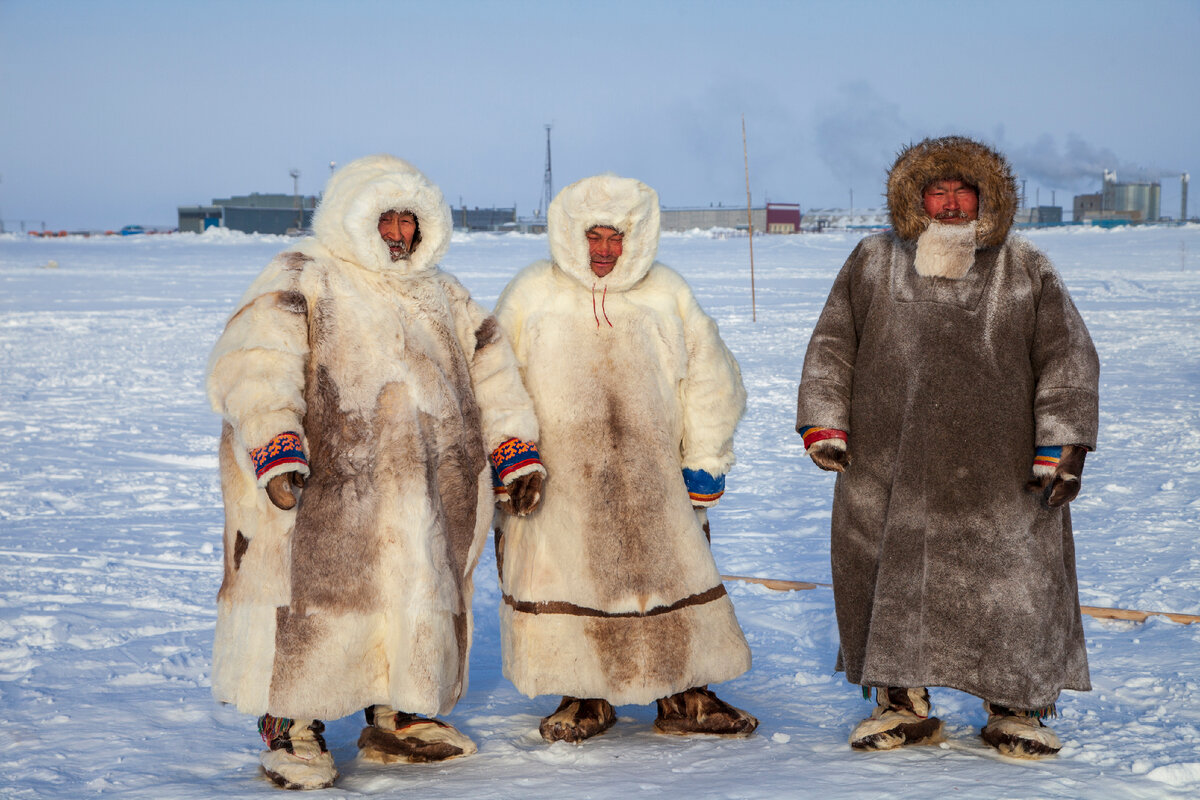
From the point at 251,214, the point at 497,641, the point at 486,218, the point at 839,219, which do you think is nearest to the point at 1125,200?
the point at 839,219

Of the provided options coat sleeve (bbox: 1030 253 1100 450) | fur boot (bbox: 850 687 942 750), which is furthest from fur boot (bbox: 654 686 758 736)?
coat sleeve (bbox: 1030 253 1100 450)

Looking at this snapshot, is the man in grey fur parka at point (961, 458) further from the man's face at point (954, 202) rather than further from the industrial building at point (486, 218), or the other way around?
the industrial building at point (486, 218)


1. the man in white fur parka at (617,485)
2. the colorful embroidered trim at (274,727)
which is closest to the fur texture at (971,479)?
the man in white fur parka at (617,485)

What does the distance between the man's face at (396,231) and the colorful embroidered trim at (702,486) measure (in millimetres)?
1031

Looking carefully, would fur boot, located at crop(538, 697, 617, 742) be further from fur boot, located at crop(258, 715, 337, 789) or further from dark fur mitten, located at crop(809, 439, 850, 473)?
dark fur mitten, located at crop(809, 439, 850, 473)

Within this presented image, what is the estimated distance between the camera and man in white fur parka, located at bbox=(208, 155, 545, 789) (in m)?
2.77

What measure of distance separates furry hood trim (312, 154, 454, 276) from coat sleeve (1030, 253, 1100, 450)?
1587mm

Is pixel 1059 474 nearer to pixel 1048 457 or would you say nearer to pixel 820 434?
pixel 1048 457

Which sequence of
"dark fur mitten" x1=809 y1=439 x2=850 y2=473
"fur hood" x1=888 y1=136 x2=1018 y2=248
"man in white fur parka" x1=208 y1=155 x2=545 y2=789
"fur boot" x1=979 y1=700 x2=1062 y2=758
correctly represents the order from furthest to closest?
"dark fur mitten" x1=809 y1=439 x2=850 y2=473 → "fur hood" x1=888 y1=136 x2=1018 y2=248 → "fur boot" x1=979 y1=700 x2=1062 y2=758 → "man in white fur parka" x1=208 y1=155 x2=545 y2=789

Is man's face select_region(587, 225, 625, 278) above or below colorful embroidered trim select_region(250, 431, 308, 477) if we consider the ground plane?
above

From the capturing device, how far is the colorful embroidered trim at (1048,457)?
9.40 feet

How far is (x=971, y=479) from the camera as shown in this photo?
293 cm

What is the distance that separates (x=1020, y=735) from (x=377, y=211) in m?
2.12

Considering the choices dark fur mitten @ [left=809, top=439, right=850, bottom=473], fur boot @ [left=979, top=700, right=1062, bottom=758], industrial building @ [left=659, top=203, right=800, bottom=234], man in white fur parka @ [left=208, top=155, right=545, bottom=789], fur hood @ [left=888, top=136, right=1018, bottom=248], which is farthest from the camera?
industrial building @ [left=659, top=203, right=800, bottom=234]
